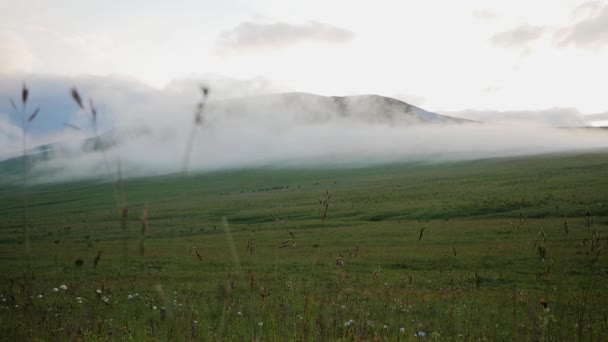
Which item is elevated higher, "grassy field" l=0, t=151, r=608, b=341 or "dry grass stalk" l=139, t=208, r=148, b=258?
"dry grass stalk" l=139, t=208, r=148, b=258

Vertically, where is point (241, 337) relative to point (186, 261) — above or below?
above

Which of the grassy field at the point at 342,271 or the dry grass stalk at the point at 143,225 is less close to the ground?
the dry grass stalk at the point at 143,225

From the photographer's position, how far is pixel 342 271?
543cm

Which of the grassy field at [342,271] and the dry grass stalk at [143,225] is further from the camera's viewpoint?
the grassy field at [342,271]

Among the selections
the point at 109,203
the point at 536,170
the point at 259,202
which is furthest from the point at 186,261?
the point at 109,203

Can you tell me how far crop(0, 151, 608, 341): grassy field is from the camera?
7.00 m

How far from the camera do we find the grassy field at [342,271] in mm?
6996

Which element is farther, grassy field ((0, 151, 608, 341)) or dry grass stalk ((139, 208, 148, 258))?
grassy field ((0, 151, 608, 341))

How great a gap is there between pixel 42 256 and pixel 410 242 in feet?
85.7

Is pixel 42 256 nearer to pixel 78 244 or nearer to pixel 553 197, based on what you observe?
pixel 78 244

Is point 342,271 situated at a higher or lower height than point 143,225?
lower

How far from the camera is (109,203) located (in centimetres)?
10350

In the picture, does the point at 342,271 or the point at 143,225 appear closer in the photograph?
the point at 143,225

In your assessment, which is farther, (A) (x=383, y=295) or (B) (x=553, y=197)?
(B) (x=553, y=197)
